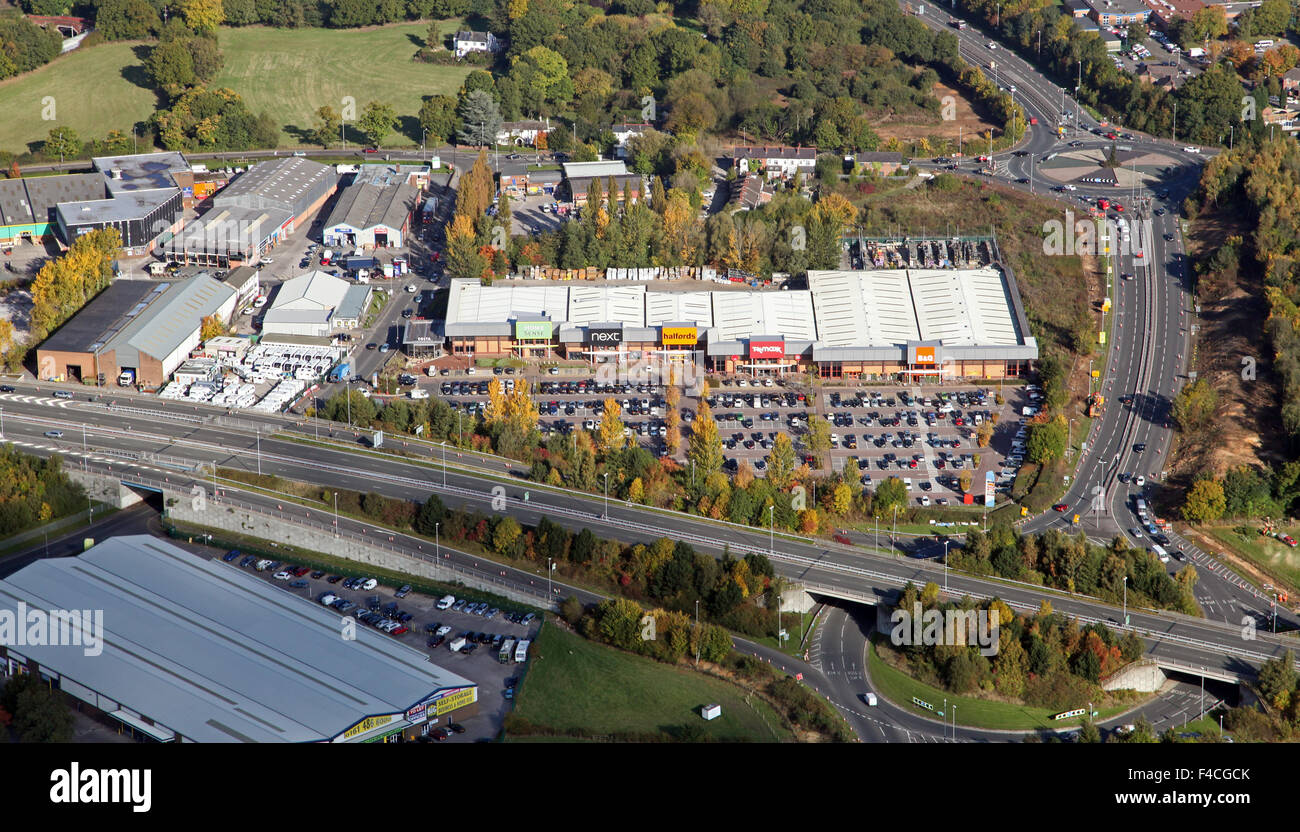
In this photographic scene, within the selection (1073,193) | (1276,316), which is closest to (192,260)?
(1073,193)

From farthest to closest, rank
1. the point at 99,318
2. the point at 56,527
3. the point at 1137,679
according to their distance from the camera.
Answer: the point at 99,318 < the point at 56,527 < the point at 1137,679

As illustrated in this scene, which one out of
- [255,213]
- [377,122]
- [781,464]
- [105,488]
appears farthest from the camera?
[377,122]

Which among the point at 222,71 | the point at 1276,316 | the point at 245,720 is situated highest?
the point at 222,71

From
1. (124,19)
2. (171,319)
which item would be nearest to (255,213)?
(171,319)

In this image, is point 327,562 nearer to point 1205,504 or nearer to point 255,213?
point 1205,504

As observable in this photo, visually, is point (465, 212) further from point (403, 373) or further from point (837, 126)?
point (837, 126)

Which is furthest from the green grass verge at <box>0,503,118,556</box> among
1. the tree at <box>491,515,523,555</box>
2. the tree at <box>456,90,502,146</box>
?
the tree at <box>456,90,502,146</box>
